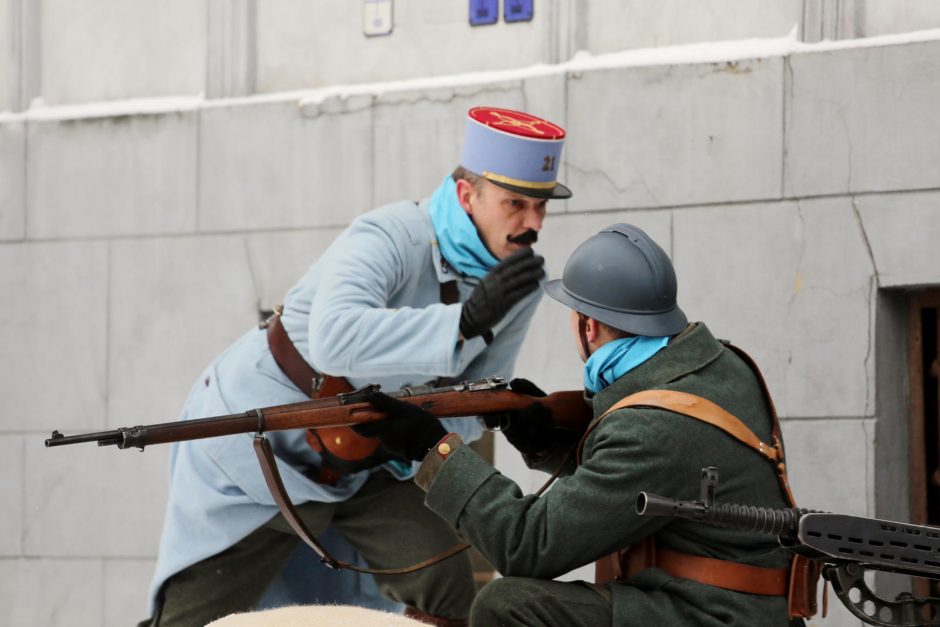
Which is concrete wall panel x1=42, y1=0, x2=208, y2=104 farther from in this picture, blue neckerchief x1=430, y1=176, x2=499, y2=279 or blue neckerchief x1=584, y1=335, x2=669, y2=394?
blue neckerchief x1=584, y1=335, x2=669, y2=394

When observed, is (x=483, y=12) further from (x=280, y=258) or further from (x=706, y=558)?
(x=706, y=558)

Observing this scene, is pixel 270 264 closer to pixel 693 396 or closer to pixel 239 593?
pixel 239 593

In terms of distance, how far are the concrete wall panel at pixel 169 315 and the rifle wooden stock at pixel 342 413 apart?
2.80 m

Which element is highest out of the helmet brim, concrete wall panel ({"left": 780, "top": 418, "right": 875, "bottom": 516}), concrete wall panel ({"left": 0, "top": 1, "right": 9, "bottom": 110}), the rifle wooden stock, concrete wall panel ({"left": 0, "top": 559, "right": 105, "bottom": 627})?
concrete wall panel ({"left": 0, "top": 1, "right": 9, "bottom": 110})

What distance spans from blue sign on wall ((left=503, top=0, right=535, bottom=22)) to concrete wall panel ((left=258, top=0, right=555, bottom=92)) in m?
0.03

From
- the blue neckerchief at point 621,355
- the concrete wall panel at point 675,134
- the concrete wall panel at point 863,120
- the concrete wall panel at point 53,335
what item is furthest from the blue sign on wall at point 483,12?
the blue neckerchief at point 621,355

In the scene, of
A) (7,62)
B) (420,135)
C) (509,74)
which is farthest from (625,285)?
(7,62)

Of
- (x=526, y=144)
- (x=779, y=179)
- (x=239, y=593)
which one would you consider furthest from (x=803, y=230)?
(x=239, y=593)

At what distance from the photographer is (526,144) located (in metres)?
4.92

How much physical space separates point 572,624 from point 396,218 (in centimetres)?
163

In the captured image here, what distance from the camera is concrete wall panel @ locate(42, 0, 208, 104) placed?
736 centimetres

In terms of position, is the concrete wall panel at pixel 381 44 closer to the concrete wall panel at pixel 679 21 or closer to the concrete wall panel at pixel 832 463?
the concrete wall panel at pixel 679 21

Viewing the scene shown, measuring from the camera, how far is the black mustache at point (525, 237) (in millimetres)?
4910

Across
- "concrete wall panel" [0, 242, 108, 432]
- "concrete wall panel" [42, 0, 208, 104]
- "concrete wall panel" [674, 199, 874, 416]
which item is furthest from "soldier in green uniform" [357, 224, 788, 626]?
"concrete wall panel" [42, 0, 208, 104]
